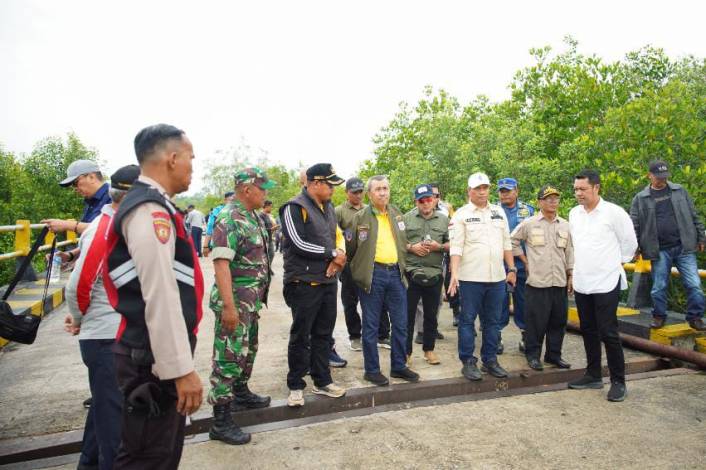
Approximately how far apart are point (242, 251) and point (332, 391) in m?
1.55

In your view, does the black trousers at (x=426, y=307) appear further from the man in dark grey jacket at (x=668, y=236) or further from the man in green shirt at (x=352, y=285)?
the man in dark grey jacket at (x=668, y=236)

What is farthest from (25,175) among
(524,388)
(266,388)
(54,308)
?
(524,388)

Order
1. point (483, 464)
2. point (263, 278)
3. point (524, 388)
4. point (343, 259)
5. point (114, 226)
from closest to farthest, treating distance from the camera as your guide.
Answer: point (114, 226)
point (483, 464)
point (263, 278)
point (343, 259)
point (524, 388)

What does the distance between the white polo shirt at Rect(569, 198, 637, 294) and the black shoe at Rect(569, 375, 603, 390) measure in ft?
2.86

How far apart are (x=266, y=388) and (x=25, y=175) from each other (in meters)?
25.6

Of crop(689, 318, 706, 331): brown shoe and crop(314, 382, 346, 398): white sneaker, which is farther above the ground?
crop(689, 318, 706, 331): brown shoe

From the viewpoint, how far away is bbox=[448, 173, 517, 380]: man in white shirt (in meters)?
4.84

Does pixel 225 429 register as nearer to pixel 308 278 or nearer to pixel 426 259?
pixel 308 278

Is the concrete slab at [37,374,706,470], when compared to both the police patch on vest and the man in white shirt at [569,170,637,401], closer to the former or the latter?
the man in white shirt at [569,170,637,401]

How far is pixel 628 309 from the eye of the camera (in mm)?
6660

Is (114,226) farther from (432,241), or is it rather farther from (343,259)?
(432,241)

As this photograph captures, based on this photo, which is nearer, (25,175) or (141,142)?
(141,142)

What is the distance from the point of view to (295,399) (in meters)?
4.08

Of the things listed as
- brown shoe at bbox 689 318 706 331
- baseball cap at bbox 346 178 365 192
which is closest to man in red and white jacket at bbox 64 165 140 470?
baseball cap at bbox 346 178 365 192
